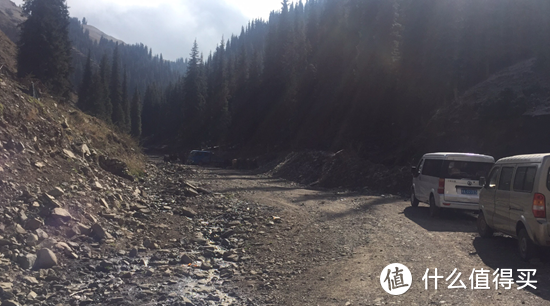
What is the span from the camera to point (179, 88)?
11375 centimetres

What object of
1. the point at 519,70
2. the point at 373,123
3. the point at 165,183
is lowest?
the point at 165,183

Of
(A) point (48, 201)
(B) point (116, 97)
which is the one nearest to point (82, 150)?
(A) point (48, 201)

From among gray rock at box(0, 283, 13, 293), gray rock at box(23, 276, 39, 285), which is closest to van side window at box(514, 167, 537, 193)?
gray rock at box(23, 276, 39, 285)

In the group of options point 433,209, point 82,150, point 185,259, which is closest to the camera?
point 185,259

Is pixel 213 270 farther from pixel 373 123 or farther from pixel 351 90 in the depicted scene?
pixel 351 90

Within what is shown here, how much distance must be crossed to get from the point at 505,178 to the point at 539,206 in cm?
174

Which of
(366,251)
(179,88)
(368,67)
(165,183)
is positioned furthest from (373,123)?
(179,88)

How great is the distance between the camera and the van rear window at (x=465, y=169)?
12.3 metres

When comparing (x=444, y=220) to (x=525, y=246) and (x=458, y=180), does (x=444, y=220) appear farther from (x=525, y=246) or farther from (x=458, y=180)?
(x=525, y=246)

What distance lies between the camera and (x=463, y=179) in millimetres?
12258

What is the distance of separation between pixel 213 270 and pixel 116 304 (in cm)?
215

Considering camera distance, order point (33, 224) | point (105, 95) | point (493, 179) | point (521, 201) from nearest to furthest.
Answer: point (521, 201), point (33, 224), point (493, 179), point (105, 95)

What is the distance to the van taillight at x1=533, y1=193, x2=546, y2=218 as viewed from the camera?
22.2ft

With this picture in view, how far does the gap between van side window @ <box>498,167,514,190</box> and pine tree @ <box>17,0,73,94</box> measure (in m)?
41.0
